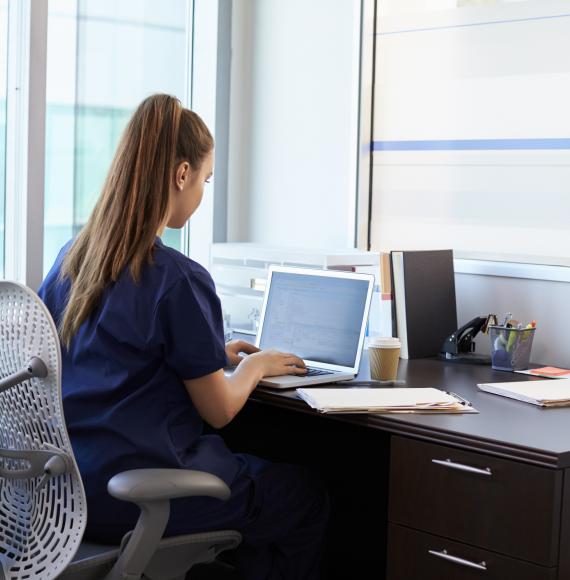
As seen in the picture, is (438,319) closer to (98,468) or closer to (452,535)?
(452,535)

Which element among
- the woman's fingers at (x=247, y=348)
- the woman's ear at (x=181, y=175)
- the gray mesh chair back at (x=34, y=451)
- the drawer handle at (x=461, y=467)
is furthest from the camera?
the woman's fingers at (x=247, y=348)

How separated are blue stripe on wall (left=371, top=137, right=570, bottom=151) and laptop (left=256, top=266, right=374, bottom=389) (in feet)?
2.02

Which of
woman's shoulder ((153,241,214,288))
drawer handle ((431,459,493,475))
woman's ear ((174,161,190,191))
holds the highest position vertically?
woman's ear ((174,161,190,191))

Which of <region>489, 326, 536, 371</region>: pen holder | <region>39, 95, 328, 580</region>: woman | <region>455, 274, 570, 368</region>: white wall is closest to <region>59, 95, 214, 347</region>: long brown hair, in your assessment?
<region>39, 95, 328, 580</region>: woman

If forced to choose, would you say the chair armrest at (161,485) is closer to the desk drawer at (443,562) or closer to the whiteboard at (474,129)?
the desk drawer at (443,562)

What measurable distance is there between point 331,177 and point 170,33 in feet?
2.14

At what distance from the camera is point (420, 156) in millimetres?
2732

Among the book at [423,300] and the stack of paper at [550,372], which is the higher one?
the book at [423,300]

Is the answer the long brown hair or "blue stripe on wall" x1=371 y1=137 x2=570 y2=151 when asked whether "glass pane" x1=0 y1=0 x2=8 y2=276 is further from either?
"blue stripe on wall" x1=371 y1=137 x2=570 y2=151

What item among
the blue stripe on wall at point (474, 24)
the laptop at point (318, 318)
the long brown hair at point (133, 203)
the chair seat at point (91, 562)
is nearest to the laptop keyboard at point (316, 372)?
the laptop at point (318, 318)

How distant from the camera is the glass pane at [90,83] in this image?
269 centimetres

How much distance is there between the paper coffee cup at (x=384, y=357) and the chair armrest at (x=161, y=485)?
60 centimetres

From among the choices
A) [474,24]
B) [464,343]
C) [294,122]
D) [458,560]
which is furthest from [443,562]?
[294,122]

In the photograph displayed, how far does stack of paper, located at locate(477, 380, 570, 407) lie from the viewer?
1.93 metres
